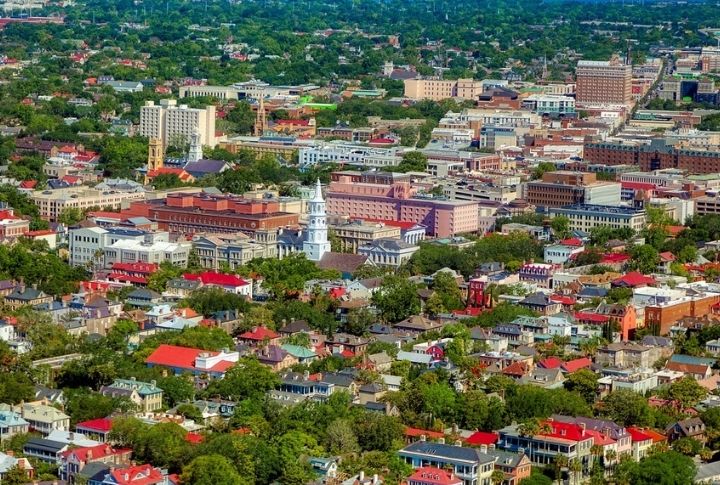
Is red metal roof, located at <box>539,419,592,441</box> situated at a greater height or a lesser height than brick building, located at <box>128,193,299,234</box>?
lesser

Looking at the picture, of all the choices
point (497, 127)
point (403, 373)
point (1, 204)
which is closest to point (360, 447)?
point (403, 373)

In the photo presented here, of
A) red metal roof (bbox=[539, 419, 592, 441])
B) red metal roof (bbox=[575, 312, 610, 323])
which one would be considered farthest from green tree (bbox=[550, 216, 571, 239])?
red metal roof (bbox=[539, 419, 592, 441])

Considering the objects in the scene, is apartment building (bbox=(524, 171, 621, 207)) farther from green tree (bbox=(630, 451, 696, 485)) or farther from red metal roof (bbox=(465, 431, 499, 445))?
green tree (bbox=(630, 451, 696, 485))

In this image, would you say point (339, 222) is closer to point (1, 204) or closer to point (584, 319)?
point (1, 204)

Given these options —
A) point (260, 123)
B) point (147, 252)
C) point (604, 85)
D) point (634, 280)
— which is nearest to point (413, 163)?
point (260, 123)

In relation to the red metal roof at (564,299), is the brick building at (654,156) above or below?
above

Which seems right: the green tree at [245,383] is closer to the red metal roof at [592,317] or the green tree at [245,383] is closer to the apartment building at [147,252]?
the red metal roof at [592,317]

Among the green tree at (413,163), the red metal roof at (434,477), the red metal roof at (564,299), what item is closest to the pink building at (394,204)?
the green tree at (413,163)
